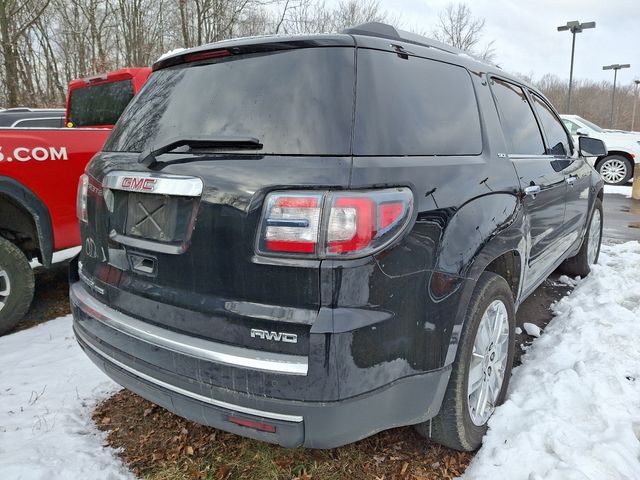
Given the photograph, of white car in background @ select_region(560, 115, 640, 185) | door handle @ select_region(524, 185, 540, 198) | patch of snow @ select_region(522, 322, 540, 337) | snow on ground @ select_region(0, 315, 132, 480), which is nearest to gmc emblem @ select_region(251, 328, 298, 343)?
snow on ground @ select_region(0, 315, 132, 480)

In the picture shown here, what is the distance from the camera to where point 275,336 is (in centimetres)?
157

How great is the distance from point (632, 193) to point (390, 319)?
12338 mm

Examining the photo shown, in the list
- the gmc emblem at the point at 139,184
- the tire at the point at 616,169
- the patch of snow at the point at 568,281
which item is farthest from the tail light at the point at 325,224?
the tire at the point at 616,169

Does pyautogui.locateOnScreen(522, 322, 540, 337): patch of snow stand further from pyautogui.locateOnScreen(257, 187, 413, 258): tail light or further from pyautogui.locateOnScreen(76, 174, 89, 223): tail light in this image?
pyautogui.locateOnScreen(76, 174, 89, 223): tail light

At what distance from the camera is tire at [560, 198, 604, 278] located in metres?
4.74

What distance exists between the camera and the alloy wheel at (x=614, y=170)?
13.1 m

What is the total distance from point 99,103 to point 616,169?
44.3 ft

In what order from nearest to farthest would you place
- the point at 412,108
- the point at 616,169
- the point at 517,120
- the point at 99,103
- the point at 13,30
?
1. the point at 412,108
2. the point at 517,120
3. the point at 99,103
4. the point at 616,169
5. the point at 13,30

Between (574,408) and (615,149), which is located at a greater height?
(615,149)

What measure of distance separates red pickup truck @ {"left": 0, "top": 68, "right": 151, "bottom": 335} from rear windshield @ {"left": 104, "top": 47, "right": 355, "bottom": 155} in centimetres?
183

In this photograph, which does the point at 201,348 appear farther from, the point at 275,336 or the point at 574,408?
the point at 574,408

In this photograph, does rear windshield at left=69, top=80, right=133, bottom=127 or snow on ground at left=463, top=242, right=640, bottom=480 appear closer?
snow on ground at left=463, top=242, right=640, bottom=480

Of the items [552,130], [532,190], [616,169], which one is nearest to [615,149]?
[616,169]

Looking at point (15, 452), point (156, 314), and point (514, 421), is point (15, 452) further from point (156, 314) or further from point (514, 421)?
point (514, 421)
